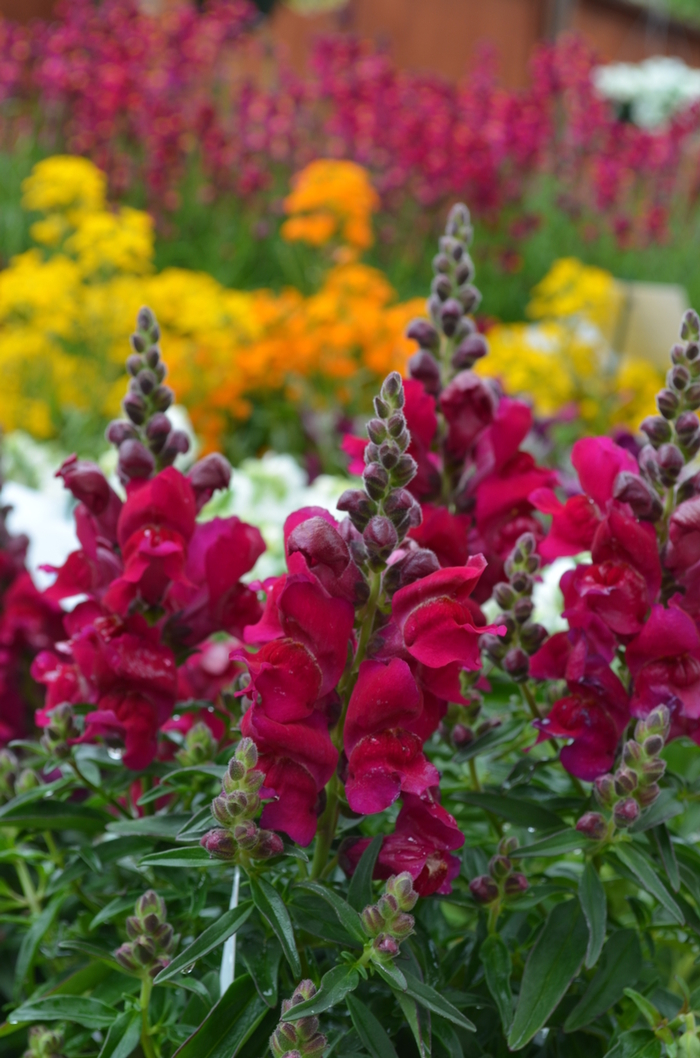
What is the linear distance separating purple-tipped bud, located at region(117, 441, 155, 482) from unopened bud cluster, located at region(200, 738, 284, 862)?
384 millimetres

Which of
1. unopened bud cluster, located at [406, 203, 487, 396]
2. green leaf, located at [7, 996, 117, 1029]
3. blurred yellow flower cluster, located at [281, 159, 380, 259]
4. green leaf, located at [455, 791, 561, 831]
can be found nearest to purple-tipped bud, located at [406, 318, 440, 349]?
unopened bud cluster, located at [406, 203, 487, 396]

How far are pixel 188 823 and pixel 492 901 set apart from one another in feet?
0.85

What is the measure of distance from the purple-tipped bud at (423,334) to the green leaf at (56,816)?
22.2 inches

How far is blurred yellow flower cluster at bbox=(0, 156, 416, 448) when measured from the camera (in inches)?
120

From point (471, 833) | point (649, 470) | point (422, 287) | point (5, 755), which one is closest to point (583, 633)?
point (649, 470)

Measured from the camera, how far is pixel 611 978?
87 cm

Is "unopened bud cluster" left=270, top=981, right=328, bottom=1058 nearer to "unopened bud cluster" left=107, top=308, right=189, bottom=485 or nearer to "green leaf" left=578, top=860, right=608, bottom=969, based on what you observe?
"green leaf" left=578, top=860, right=608, bottom=969

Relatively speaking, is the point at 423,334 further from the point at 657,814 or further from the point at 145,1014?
the point at 145,1014

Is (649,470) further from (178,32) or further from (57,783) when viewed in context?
(178,32)

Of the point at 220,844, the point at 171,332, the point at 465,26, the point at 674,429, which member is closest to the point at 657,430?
the point at 674,429

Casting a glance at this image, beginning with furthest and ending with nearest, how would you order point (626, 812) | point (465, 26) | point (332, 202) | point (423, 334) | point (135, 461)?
point (465, 26) < point (332, 202) < point (423, 334) < point (135, 461) < point (626, 812)

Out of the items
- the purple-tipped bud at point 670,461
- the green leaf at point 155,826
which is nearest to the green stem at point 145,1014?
the green leaf at point 155,826

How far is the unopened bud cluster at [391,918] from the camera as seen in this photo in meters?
0.70

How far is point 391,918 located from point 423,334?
0.62 m
